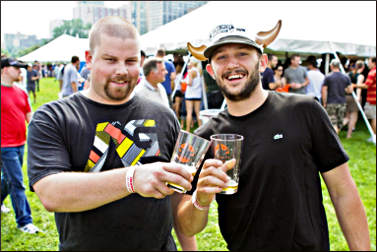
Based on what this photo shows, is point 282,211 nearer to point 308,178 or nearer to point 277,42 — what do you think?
point 308,178

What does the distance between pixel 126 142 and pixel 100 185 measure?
37 cm

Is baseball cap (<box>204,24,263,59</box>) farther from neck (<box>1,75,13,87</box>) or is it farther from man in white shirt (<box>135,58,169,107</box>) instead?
neck (<box>1,75,13,87</box>)

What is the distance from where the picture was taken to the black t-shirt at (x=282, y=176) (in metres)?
1.57

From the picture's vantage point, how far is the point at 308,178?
5.29ft

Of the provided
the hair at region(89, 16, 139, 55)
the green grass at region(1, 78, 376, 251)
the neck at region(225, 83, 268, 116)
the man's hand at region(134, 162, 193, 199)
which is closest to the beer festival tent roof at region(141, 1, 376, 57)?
the green grass at region(1, 78, 376, 251)

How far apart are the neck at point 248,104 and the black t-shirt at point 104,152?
1.38ft

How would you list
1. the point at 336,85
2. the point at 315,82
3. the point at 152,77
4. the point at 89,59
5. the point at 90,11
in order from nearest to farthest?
the point at 89,59 < the point at 152,77 < the point at 336,85 < the point at 315,82 < the point at 90,11

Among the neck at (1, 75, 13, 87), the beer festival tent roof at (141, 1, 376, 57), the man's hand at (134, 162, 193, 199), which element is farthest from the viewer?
the beer festival tent roof at (141, 1, 376, 57)

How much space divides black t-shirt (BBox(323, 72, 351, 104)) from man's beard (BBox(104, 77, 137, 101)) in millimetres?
7881

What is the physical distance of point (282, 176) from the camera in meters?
1.57

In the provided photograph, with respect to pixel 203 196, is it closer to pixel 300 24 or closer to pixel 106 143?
pixel 106 143

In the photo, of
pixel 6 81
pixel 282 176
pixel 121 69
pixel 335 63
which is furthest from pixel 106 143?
pixel 335 63

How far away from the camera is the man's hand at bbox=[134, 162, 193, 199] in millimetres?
1201

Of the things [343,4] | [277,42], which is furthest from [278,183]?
[343,4]
